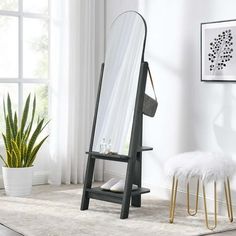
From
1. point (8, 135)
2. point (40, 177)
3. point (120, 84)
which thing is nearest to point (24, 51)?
point (8, 135)

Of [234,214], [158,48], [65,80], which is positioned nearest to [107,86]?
[158,48]

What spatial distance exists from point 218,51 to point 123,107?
0.86m

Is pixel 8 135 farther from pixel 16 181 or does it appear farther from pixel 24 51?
pixel 24 51

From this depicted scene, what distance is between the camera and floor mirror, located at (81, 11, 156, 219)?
15.5 feet

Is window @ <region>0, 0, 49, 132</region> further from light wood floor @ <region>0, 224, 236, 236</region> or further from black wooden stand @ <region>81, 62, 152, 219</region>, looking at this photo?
light wood floor @ <region>0, 224, 236, 236</region>

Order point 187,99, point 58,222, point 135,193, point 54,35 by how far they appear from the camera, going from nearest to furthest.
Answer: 1. point 58,222
2. point 135,193
3. point 187,99
4. point 54,35

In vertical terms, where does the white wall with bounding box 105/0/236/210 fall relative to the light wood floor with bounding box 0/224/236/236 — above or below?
above

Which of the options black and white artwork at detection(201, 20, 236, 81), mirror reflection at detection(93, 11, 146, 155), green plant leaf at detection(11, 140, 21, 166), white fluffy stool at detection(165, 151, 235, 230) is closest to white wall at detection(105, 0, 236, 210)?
black and white artwork at detection(201, 20, 236, 81)

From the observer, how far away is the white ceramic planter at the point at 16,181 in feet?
17.7

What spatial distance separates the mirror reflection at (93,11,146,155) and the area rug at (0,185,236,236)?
51cm

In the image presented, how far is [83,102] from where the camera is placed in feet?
19.9

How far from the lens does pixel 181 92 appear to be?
17.0ft

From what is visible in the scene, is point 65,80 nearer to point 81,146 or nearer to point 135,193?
point 81,146

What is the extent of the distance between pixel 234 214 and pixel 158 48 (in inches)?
63.7
